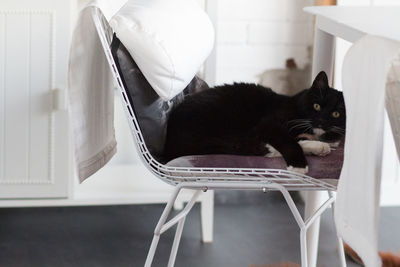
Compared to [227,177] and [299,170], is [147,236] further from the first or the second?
[299,170]

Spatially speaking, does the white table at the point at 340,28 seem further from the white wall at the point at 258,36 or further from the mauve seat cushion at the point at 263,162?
the white wall at the point at 258,36

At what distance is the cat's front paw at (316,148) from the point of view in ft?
5.34

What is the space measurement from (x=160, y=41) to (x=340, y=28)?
0.49 metres

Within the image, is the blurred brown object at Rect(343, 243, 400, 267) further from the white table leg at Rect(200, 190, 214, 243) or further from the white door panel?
the white door panel

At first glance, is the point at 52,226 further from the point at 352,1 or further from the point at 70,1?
the point at 352,1

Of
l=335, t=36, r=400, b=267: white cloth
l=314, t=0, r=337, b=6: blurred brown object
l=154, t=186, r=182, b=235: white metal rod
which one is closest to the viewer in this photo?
l=335, t=36, r=400, b=267: white cloth

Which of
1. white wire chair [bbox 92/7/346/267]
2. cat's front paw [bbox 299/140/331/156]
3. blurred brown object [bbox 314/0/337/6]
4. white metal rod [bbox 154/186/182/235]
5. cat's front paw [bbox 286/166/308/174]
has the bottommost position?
white metal rod [bbox 154/186/182/235]

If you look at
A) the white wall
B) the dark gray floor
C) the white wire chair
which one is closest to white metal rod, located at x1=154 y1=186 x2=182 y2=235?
the white wire chair

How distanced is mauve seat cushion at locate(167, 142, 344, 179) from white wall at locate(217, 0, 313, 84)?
1.40m

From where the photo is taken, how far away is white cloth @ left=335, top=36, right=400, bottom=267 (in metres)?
1.25

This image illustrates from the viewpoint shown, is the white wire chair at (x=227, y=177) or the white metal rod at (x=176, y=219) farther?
the white metal rod at (x=176, y=219)

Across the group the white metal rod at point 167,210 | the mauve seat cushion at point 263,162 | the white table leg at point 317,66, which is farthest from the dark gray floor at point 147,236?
the mauve seat cushion at point 263,162

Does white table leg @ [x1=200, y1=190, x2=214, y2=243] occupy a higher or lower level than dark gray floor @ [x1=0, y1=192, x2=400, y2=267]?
higher

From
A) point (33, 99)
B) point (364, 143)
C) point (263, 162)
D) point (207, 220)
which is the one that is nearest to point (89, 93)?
point (263, 162)
